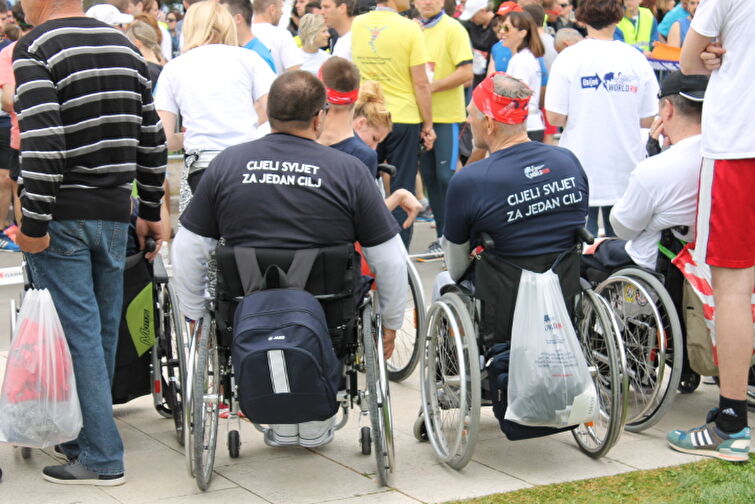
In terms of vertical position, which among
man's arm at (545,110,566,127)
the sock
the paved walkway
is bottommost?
the paved walkway

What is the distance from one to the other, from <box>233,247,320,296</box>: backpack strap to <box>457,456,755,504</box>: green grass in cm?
101

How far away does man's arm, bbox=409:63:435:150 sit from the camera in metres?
8.01

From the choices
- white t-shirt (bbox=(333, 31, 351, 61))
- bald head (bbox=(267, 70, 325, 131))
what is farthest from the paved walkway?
white t-shirt (bbox=(333, 31, 351, 61))

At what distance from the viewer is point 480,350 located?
14.4ft

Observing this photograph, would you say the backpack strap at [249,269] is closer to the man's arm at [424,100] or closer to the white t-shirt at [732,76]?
the white t-shirt at [732,76]

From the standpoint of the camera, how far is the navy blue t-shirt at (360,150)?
17.3 feet

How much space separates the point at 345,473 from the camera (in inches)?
168

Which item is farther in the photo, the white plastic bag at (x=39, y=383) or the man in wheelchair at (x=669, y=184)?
the man in wheelchair at (x=669, y=184)

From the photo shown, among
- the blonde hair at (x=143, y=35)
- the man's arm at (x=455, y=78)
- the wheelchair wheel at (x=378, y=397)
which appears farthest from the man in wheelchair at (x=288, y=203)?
the man's arm at (x=455, y=78)

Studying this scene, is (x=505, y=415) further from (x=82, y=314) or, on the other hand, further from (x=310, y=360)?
(x=82, y=314)

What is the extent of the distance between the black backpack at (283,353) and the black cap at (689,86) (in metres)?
2.03

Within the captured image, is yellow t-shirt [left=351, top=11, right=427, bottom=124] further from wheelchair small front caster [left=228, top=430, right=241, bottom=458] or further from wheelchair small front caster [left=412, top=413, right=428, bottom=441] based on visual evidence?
wheelchair small front caster [left=228, top=430, right=241, bottom=458]

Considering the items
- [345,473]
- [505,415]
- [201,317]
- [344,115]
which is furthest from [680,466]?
[344,115]

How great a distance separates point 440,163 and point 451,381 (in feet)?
14.1
